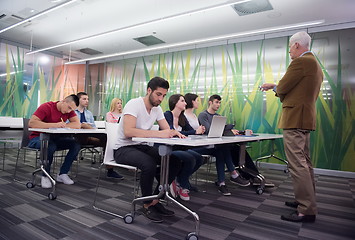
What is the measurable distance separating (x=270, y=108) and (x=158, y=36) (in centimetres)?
314

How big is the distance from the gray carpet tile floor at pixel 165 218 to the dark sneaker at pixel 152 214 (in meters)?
0.04

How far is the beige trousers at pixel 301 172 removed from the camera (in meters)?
2.13

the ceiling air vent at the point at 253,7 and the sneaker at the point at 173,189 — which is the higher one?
the ceiling air vent at the point at 253,7

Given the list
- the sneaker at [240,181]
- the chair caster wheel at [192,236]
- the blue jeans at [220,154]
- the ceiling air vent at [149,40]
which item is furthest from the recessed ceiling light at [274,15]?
the chair caster wheel at [192,236]

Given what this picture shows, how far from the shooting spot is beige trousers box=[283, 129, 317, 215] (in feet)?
7.00

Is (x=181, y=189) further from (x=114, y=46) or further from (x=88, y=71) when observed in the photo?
(x=88, y=71)

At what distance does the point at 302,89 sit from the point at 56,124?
8.81 ft

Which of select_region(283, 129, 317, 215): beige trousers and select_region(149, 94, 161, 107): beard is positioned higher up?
select_region(149, 94, 161, 107): beard

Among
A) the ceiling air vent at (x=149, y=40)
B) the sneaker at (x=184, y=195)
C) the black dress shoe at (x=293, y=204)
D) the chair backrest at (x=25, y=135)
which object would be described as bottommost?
the black dress shoe at (x=293, y=204)

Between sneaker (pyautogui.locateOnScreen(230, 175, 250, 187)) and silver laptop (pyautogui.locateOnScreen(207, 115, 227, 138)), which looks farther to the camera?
sneaker (pyautogui.locateOnScreen(230, 175, 250, 187))

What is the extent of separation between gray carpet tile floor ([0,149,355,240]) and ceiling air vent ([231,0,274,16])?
3081mm

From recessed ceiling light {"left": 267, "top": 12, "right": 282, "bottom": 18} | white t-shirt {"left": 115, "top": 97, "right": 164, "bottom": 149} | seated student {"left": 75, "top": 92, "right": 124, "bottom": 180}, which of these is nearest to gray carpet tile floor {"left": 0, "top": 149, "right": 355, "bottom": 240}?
white t-shirt {"left": 115, "top": 97, "right": 164, "bottom": 149}

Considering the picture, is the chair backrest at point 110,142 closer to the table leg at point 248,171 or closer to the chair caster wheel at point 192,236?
the chair caster wheel at point 192,236

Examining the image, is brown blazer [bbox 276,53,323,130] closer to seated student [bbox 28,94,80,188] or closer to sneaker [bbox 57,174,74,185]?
seated student [bbox 28,94,80,188]
